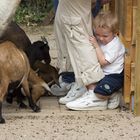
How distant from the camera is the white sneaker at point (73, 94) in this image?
5551mm

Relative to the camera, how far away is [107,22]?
5.39m

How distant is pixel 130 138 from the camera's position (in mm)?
4562

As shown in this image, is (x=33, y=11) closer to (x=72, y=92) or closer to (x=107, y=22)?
(x=72, y=92)

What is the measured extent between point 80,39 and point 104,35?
0.81 feet

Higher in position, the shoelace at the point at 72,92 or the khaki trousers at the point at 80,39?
the khaki trousers at the point at 80,39

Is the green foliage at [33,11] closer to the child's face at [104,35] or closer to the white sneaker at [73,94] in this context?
the white sneaker at [73,94]

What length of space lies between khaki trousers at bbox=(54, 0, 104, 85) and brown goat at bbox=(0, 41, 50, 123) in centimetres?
45

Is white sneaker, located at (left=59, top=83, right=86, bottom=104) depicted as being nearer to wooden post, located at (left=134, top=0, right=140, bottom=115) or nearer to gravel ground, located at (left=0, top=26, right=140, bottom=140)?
gravel ground, located at (left=0, top=26, right=140, bottom=140)

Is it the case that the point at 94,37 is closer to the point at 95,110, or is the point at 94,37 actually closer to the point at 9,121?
the point at 95,110

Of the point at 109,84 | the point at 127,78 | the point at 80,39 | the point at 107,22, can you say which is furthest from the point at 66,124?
the point at 107,22

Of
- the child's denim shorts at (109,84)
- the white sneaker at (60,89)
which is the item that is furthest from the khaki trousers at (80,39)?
the white sneaker at (60,89)

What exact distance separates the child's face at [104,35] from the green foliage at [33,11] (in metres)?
5.54

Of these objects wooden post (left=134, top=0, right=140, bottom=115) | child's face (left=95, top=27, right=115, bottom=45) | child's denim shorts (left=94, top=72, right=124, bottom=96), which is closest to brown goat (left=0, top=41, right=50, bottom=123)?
child's denim shorts (left=94, top=72, right=124, bottom=96)

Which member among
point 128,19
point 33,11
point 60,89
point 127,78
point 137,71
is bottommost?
point 33,11
